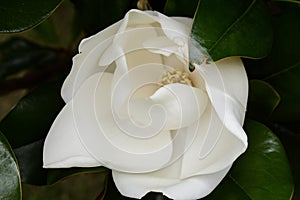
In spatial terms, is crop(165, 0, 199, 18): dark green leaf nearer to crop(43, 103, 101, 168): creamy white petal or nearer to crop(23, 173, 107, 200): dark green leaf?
crop(43, 103, 101, 168): creamy white petal

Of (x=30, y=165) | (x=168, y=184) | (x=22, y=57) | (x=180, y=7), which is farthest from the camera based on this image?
(x=22, y=57)

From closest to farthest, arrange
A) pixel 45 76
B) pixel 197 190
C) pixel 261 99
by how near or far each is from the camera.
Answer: pixel 197 190 < pixel 261 99 < pixel 45 76

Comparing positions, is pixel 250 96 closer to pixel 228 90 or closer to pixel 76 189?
pixel 228 90

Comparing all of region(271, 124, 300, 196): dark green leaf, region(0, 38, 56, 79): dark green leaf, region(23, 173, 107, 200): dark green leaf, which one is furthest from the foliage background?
region(23, 173, 107, 200): dark green leaf

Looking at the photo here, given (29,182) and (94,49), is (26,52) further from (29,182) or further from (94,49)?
(94,49)

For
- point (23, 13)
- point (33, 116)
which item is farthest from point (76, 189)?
point (23, 13)

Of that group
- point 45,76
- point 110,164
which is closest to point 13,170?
point 110,164
